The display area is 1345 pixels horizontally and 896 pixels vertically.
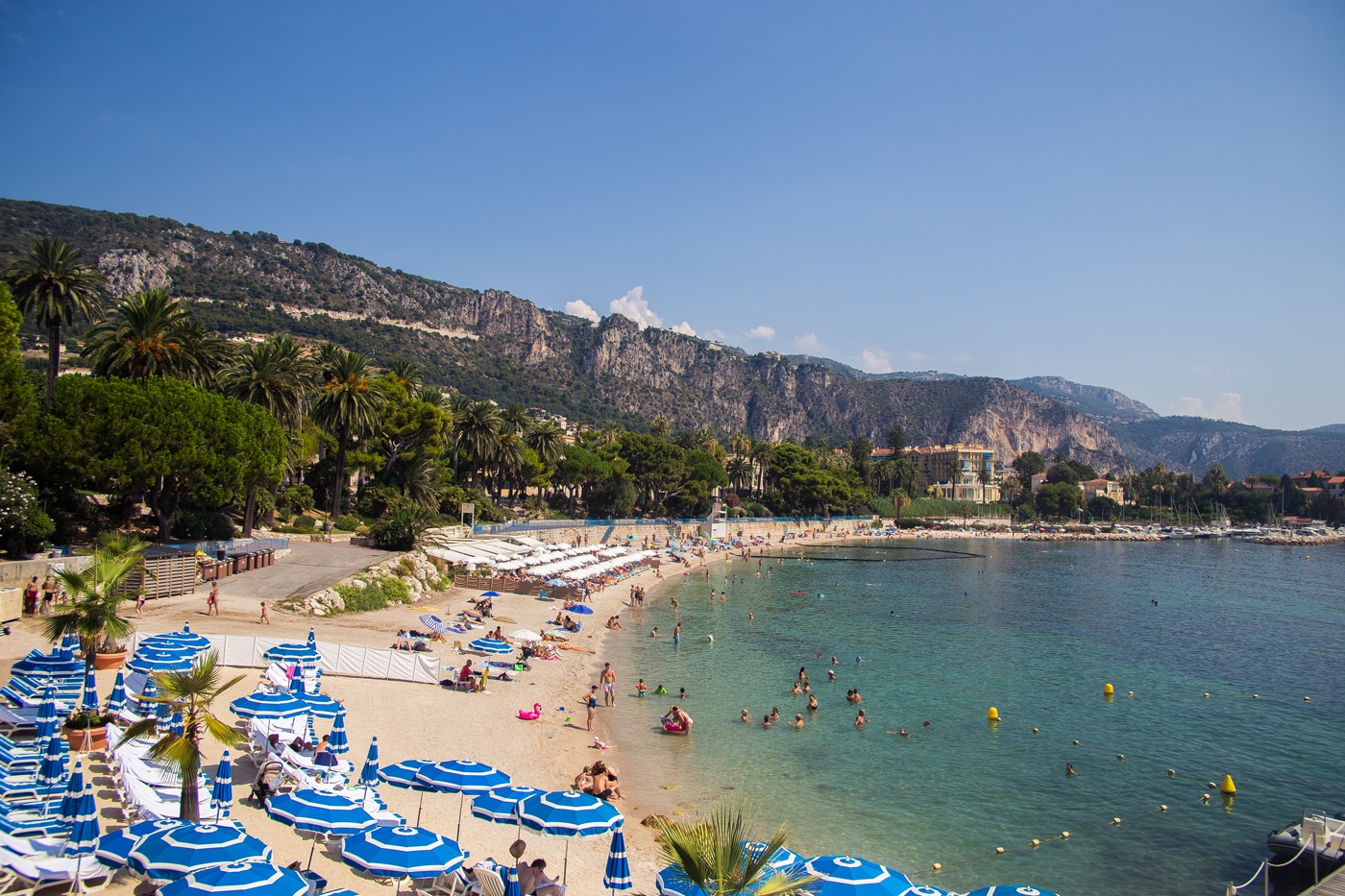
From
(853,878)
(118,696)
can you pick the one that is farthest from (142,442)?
(853,878)

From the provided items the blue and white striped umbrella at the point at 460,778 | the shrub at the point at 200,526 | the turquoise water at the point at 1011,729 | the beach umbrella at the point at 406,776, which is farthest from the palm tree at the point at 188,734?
the shrub at the point at 200,526

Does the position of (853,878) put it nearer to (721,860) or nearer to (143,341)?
A: (721,860)

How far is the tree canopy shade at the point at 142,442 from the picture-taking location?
90.3ft

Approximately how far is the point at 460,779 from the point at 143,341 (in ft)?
103

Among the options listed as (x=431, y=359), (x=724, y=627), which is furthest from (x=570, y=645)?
(x=431, y=359)

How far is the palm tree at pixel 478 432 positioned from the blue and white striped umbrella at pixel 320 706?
146ft

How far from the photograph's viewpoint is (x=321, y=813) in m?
11.3

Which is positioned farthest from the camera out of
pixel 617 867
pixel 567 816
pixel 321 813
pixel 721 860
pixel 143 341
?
pixel 143 341

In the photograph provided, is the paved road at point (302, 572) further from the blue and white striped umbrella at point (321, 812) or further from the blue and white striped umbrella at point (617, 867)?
the blue and white striped umbrella at point (617, 867)

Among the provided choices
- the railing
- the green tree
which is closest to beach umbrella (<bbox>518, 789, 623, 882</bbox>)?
the green tree

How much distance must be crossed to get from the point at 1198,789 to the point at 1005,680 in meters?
10.3

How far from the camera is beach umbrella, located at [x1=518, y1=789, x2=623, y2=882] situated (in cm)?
1174

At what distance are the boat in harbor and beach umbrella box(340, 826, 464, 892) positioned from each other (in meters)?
14.9

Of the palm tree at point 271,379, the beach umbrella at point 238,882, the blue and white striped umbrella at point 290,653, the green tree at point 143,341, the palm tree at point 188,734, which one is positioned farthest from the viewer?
the palm tree at point 271,379
